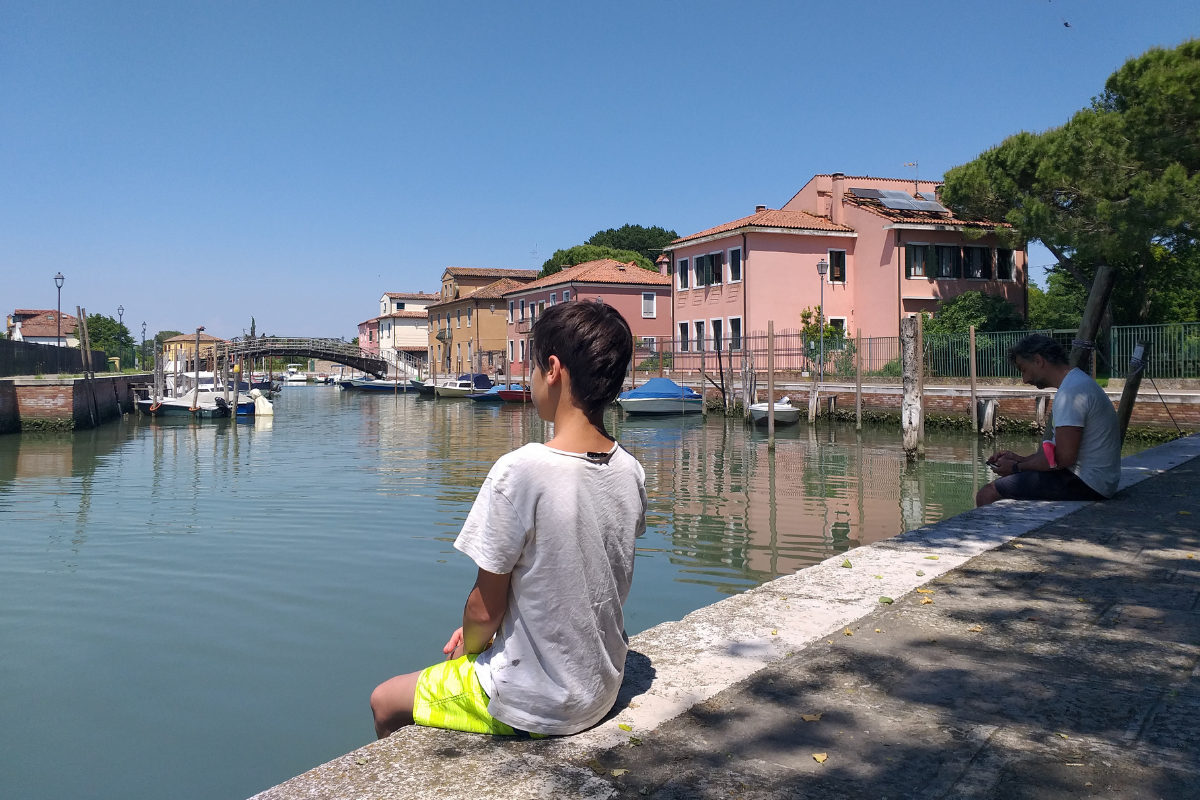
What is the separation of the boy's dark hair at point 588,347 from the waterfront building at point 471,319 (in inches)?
2263

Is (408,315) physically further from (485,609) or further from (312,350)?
(485,609)

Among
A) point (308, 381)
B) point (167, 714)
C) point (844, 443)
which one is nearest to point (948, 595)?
point (167, 714)

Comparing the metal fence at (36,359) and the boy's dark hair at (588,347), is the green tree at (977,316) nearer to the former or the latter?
the boy's dark hair at (588,347)

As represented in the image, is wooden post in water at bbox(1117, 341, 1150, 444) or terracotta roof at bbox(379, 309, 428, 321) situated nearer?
wooden post in water at bbox(1117, 341, 1150, 444)

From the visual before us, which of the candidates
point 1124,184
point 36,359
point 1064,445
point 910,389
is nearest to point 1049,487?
point 1064,445

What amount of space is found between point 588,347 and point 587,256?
220 feet

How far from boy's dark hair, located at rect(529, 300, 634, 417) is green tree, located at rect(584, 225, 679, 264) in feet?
242

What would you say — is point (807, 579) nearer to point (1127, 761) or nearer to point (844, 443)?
point (1127, 761)

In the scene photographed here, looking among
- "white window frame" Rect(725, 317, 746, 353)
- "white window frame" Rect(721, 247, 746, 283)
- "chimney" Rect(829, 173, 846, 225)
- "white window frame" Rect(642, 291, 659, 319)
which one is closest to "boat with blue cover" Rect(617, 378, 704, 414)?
"white window frame" Rect(725, 317, 746, 353)

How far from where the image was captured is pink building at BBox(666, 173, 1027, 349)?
36000mm

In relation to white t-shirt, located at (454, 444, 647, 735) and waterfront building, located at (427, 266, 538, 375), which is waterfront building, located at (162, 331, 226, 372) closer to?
waterfront building, located at (427, 266, 538, 375)

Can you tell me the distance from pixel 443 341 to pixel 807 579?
7095 centimetres

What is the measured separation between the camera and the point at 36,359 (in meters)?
37.7

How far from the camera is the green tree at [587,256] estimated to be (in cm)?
6838
